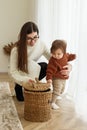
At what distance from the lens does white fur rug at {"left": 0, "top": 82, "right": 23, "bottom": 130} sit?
2283 mm

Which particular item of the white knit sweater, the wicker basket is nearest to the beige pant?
the white knit sweater

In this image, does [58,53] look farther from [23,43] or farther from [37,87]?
[37,87]

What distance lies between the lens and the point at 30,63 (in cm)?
290

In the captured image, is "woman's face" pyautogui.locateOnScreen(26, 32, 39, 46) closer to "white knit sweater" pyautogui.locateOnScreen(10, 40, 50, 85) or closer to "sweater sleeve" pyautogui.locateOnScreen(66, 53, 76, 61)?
"white knit sweater" pyautogui.locateOnScreen(10, 40, 50, 85)

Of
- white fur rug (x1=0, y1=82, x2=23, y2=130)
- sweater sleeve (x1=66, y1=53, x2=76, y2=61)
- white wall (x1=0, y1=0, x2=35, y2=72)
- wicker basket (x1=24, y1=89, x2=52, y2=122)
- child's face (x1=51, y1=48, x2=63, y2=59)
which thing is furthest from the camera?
white wall (x1=0, y1=0, x2=35, y2=72)

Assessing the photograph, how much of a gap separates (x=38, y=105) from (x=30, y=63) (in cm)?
59

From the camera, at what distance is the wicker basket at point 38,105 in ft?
7.98

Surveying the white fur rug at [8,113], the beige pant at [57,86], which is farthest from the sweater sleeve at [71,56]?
the white fur rug at [8,113]

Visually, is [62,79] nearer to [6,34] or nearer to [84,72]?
[84,72]

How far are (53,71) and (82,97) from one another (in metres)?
0.38

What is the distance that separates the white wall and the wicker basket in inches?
94.5

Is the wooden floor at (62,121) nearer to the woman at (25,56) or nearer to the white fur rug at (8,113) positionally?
the white fur rug at (8,113)

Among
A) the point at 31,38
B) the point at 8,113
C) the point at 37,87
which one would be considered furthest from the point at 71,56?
the point at 8,113

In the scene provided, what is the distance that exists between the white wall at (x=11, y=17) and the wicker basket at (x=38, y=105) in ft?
7.88
